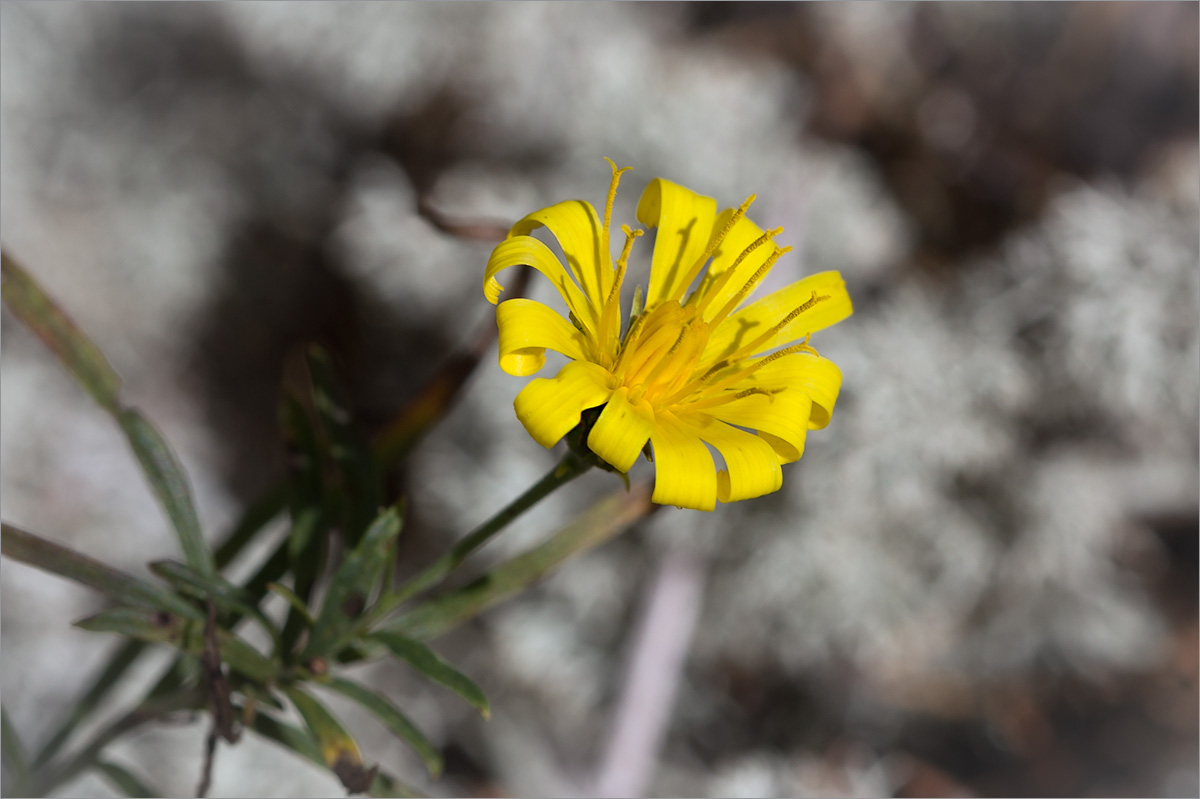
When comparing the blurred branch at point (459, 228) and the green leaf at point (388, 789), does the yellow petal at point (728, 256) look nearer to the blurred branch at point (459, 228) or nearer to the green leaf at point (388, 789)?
the blurred branch at point (459, 228)

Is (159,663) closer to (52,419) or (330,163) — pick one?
(52,419)

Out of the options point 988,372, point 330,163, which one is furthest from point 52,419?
point 988,372

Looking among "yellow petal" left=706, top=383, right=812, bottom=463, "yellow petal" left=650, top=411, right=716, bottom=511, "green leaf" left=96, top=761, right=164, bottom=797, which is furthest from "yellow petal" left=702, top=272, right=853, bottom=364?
"green leaf" left=96, top=761, right=164, bottom=797

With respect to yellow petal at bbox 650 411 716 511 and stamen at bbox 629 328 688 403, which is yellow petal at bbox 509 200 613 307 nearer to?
stamen at bbox 629 328 688 403

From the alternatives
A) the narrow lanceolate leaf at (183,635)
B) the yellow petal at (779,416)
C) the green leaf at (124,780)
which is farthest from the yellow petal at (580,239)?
the green leaf at (124,780)

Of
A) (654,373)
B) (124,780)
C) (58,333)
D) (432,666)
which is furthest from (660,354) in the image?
(124,780)
